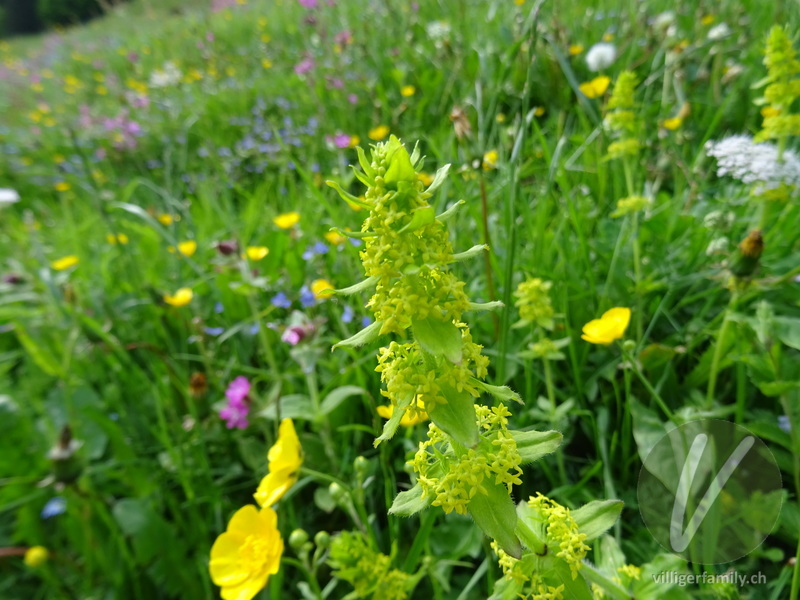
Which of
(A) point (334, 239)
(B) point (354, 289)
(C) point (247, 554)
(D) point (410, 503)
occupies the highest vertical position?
(B) point (354, 289)

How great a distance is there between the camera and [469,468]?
0.51 meters

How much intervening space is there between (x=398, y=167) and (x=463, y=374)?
8.2 inches

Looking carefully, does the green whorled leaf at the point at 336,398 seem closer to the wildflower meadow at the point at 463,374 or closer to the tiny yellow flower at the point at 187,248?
the wildflower meadow at the point at 463,374

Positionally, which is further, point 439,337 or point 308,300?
point 308,300

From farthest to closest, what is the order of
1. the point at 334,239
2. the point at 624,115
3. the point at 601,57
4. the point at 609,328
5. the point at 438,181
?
the point at 601,57 < the point at 334,239 < the point at 624,115 < the point at 609,328 < the point at 438,181

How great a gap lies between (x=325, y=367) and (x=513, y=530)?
945 mm

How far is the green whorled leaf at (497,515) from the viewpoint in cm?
49

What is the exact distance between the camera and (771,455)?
0.87m

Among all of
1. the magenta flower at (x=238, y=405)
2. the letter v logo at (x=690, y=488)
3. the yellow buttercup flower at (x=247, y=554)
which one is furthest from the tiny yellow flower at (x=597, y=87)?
the yellow buttercup flower at (x=247, y=554)

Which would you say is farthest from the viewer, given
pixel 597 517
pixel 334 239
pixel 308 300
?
pixel 334 239

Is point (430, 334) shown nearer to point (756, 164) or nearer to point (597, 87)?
point (756, 164)

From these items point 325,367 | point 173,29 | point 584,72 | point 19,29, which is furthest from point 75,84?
point 19,29

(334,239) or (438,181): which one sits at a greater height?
(438,181)

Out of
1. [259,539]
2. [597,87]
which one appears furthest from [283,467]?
[597,87]
